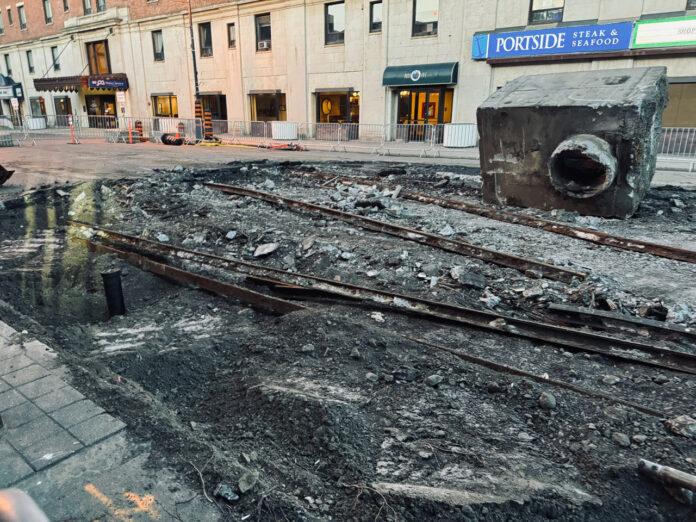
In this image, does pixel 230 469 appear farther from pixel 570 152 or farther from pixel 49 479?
pixel 570 152

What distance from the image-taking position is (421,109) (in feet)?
80.1

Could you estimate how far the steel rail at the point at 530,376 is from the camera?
12.2ft

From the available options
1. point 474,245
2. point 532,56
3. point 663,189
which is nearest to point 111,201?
point 474,245

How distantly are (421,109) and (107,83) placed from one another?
2612 centimetres

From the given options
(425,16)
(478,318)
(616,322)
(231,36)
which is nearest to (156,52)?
(231,36)

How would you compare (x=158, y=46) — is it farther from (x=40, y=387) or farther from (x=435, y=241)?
(x=40, y=387)

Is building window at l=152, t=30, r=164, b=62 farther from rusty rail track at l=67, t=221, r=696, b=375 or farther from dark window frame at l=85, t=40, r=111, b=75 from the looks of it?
rusty rail track at l=67, t=221, r=696, b=375

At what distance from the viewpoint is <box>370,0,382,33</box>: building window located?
24625 millimetres

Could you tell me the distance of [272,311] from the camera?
19.2ft

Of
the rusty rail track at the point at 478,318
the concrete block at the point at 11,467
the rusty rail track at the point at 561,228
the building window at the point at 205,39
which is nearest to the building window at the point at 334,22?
the building window at the point at 205,39

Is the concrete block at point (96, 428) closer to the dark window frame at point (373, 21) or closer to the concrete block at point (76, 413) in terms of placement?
the concrete block at point (76, 413)

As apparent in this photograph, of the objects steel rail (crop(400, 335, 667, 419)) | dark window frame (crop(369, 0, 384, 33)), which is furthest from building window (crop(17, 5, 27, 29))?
steel rail (crop(400, 335, 667, 419))

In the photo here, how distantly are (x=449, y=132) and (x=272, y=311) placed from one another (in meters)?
17.2

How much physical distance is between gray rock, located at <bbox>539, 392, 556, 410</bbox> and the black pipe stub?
4.98 metres
